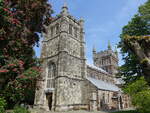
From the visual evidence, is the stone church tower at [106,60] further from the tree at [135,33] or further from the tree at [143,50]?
the tree at [143,50]

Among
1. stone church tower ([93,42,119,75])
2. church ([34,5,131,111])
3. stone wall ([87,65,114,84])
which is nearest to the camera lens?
church ([34,5,131,111])

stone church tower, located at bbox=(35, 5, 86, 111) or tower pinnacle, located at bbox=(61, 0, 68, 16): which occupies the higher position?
tower pinnacle, located at bbox=(61, 0, 68, 16)

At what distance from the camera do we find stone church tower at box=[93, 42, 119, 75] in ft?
188

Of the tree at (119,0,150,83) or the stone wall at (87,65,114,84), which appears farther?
the stone wall at (87,65,114,84)

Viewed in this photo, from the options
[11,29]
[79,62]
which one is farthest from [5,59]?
[79,62]

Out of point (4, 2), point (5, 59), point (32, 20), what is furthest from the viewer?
point (32, 20)

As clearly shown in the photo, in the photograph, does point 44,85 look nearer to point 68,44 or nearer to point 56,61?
point 56,61

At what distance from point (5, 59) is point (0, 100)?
2.78 metres

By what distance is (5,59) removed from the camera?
884cm

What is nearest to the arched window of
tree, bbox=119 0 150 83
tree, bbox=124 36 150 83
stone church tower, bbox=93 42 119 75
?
tree, bbox=119 0 150 83

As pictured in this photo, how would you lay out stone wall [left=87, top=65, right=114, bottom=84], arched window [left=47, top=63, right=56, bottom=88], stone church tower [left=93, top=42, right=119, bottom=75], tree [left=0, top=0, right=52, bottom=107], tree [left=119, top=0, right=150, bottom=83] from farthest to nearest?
stone church tower [left=93, top=42, right=119, bottom=75]
stone wall [left=87, top=65, right=114, bottom=84]
arched window [left=47, top=63, right=56, bottom=88]
tree [left=119, top=0, right=150, bottom=83]
tree [left=0, top=0, right=52, bottom=107]

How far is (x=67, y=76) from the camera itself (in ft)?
88.0

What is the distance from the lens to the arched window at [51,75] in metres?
28.8

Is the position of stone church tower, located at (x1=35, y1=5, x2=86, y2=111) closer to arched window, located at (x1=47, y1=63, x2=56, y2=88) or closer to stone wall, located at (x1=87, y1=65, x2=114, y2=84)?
arched window, located at (x1=47, y1=63, x2=56, y2=88)
